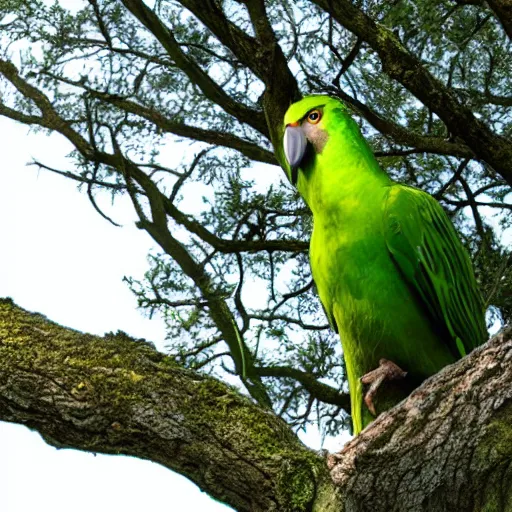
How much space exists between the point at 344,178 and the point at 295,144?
21 cm

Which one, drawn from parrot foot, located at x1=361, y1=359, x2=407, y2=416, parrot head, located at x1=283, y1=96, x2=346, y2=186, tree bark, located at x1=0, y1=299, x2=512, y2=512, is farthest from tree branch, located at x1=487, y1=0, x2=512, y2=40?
tree bark, located at x1=0, y1=299, x2=512, y2=512

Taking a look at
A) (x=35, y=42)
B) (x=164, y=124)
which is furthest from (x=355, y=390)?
(x=35, y=42)

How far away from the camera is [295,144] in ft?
8.55

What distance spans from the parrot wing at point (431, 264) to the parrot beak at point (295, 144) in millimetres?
310

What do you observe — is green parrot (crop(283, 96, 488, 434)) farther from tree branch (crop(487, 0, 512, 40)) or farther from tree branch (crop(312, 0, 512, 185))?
tree branch (crop(312, 0, 512, 185))

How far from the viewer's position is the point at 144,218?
4.73 metres

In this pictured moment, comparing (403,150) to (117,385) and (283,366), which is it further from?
(117,385)

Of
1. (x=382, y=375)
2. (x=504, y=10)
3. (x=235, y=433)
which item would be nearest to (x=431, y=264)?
(x=382, y=375)

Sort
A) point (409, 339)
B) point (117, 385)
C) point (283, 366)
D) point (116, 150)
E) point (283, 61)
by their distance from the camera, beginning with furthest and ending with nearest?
point (116, 150) → point (283, 366) → point (283, 61) → point (409, 339) → point (117, 385)

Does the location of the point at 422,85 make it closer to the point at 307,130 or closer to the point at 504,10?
the point at 504,10

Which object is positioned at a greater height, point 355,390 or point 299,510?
point 355,390

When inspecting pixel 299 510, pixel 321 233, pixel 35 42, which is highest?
pixel 35 42

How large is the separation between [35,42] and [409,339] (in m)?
3.26

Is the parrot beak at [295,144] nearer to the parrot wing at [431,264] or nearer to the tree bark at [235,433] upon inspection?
the parrot wing at [431,264]
